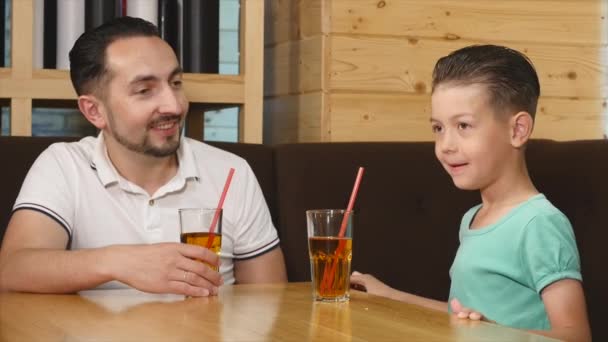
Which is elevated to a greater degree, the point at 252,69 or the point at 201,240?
the point at 252,69

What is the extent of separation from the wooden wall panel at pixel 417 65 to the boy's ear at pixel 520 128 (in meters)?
0.90

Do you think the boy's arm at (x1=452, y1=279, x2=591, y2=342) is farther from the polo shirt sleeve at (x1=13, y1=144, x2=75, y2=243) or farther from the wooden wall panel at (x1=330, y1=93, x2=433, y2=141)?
the wooden wall panel at (x1=330, y1=93, x2=433, y2=141)

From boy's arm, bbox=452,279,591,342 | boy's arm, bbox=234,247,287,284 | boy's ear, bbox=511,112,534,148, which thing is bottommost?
boy's arm, bbox=234,247,287,284

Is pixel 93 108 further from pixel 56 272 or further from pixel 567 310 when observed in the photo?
pixel 567 310

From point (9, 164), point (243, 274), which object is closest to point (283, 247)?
point (243, 274)

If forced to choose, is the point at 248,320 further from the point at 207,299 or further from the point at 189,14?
the point at 189,14

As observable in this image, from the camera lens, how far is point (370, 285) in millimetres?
1645

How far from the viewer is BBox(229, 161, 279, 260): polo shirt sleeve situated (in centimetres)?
215

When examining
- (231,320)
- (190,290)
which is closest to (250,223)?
(190,290)

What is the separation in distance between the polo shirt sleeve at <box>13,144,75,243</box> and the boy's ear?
880 millimetres

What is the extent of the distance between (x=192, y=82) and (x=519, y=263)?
3.94ft

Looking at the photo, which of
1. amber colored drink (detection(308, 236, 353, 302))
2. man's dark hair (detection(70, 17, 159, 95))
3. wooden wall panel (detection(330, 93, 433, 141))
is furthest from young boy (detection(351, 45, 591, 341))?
wooden wall panel (detection(330, 93, 433, 141))

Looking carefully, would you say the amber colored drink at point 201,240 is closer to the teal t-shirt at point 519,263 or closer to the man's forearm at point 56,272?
the man's forearm at point 56,272

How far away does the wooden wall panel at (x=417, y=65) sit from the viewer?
102 inches
